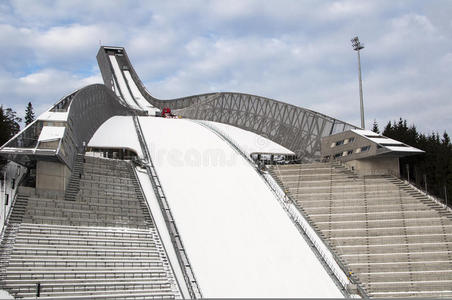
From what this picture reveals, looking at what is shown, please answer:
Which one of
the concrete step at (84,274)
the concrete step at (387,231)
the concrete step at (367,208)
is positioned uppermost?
the concrete step at (367,208)

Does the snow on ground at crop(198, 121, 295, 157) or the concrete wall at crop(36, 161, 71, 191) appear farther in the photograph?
the snow on ground at crop(198, 121, 295, 157)

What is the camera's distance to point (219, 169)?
79.7ft

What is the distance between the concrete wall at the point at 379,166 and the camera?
24.1 m

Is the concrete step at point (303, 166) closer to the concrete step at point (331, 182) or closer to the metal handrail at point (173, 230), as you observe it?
the concrete step at point (331, 182)

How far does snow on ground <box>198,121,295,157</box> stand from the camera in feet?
95.1

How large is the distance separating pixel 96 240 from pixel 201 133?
49.8ft

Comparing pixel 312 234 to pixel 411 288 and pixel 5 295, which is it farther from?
pixel 5 295

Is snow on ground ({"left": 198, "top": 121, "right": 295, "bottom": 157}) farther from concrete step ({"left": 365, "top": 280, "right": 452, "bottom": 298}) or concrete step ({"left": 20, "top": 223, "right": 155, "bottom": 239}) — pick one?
concrete step ({"left": 365, "top": 280, "right": 452, "bottom": 298})

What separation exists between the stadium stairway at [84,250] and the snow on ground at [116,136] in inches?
228

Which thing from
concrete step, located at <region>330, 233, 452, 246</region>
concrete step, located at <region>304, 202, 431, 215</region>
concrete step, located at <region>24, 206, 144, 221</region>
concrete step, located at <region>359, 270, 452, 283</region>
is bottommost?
concrete step, located at <region>359, 270, 452, 283</region>

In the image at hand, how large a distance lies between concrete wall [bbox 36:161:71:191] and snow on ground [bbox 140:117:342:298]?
15.2 ft

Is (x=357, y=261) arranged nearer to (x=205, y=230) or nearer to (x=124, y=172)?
(x=205, y=230)

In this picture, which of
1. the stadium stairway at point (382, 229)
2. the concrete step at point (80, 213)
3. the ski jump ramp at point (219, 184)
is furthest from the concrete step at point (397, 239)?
the concrete step at point (80, 213)

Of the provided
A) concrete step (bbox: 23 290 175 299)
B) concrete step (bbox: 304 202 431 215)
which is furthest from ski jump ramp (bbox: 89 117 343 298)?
concrete step (bbox: 304 202 431 215)
